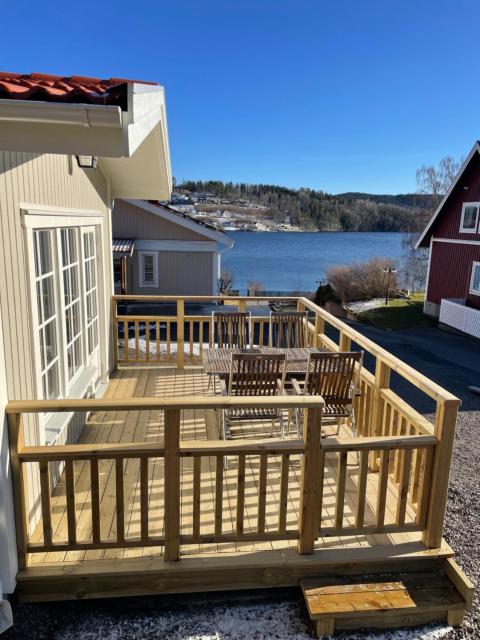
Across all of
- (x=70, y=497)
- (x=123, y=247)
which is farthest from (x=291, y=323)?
(x=123, y=247)

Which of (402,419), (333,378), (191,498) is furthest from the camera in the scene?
(333,378)

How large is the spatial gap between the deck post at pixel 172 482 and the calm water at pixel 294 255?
1046 inches

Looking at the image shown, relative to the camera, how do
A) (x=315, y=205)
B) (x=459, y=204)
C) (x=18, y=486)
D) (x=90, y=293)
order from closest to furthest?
(x=18, y=486) → (x=90, y=293) → (x=459, y=204) → (x=315, y=205)

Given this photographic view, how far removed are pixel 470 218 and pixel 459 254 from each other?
1.26m

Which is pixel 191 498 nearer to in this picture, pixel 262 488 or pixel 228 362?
pixel 262 488

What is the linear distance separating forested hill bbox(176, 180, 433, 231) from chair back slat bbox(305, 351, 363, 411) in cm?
5634

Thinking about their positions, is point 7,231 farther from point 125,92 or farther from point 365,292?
point 365,292

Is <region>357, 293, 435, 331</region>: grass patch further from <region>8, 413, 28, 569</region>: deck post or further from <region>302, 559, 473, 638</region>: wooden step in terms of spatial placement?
<region>8, 413, 28, 569</region>: deck post

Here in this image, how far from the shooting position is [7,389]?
7.96 ft

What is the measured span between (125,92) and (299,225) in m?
73.4

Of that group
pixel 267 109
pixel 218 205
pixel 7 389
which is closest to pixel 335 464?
Answer: pixel 7 389

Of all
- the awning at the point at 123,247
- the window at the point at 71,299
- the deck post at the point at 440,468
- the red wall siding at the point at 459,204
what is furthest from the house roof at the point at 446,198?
the deck post at the point at 440,468

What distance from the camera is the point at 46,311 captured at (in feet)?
11.0

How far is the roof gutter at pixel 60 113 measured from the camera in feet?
6.15
